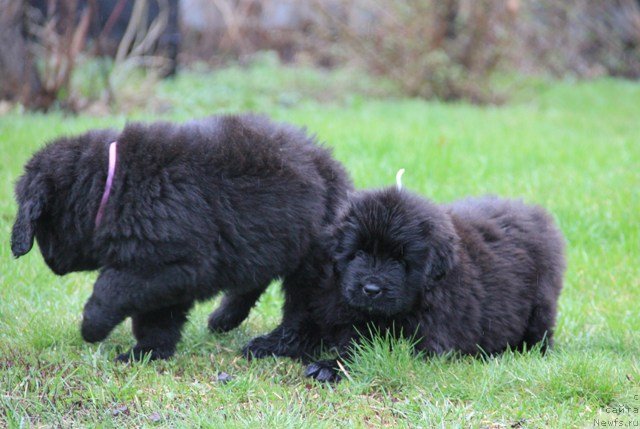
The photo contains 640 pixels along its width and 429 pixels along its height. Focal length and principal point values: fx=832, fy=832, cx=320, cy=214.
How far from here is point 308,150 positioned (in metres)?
4.53

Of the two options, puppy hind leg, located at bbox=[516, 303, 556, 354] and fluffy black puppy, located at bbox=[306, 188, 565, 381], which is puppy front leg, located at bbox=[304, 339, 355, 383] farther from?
puppy hind leg, located at bbox=[516, 303, 556, 354]

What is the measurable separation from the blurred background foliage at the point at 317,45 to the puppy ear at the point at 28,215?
6.25 meters

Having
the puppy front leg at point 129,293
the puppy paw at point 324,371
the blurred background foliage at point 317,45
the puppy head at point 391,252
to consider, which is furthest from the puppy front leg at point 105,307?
the blurred background foliage at point 317,45

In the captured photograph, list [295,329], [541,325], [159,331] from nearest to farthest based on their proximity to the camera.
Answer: [159,331] < [295,329] < [541,325]

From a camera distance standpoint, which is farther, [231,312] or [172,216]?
[231,312]

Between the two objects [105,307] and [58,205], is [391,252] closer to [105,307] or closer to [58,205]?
[105,307]

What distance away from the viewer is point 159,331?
4387 mm

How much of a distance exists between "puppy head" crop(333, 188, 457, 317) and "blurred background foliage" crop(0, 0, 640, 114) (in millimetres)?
6852

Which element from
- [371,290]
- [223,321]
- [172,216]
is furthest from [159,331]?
[371,290]

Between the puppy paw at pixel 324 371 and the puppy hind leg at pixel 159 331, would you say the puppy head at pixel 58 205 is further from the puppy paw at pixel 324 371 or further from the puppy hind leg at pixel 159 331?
the puppy paw at pixel 324 371

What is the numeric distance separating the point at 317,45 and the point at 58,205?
1009 cm

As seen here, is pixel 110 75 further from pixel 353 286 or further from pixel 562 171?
pixel 353 286

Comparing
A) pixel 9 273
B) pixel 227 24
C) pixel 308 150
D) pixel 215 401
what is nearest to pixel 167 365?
pixel 215 401

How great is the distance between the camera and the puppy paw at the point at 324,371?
4.22m
